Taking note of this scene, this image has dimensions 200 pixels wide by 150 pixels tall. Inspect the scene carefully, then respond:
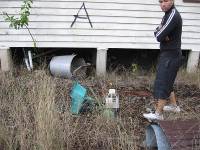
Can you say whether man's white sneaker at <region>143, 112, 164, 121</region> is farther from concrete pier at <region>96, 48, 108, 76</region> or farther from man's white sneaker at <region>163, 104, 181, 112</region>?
concrete pier at <region>96, 48, 108, 76</region>

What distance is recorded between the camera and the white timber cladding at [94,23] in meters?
8.02

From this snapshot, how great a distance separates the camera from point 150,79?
802 cm

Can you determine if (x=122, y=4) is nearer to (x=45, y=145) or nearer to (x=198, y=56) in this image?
(x=198, y=56)

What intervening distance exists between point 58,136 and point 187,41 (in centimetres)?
449

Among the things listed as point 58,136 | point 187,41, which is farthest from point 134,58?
point 58,136

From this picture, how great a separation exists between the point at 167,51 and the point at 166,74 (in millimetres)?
313

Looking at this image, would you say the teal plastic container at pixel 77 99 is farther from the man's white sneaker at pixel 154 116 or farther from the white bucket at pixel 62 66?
the white bucket at pixel 62 66

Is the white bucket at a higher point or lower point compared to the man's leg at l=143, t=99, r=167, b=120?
higher

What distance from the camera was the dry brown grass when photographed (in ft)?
16.1

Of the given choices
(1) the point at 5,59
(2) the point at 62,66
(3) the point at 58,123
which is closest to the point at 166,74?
(3) the point at 58,123

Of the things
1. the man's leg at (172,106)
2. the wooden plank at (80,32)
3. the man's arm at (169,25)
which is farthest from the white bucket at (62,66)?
the man's arm at (169,25)

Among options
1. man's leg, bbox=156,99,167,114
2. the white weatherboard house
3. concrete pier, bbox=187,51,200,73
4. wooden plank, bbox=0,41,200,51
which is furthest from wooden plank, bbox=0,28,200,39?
man's leg, bbox=156,99,167,114

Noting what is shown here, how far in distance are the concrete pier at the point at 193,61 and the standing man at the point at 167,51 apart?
2908 mm

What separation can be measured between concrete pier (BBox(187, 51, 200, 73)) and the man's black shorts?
2.97 metres
